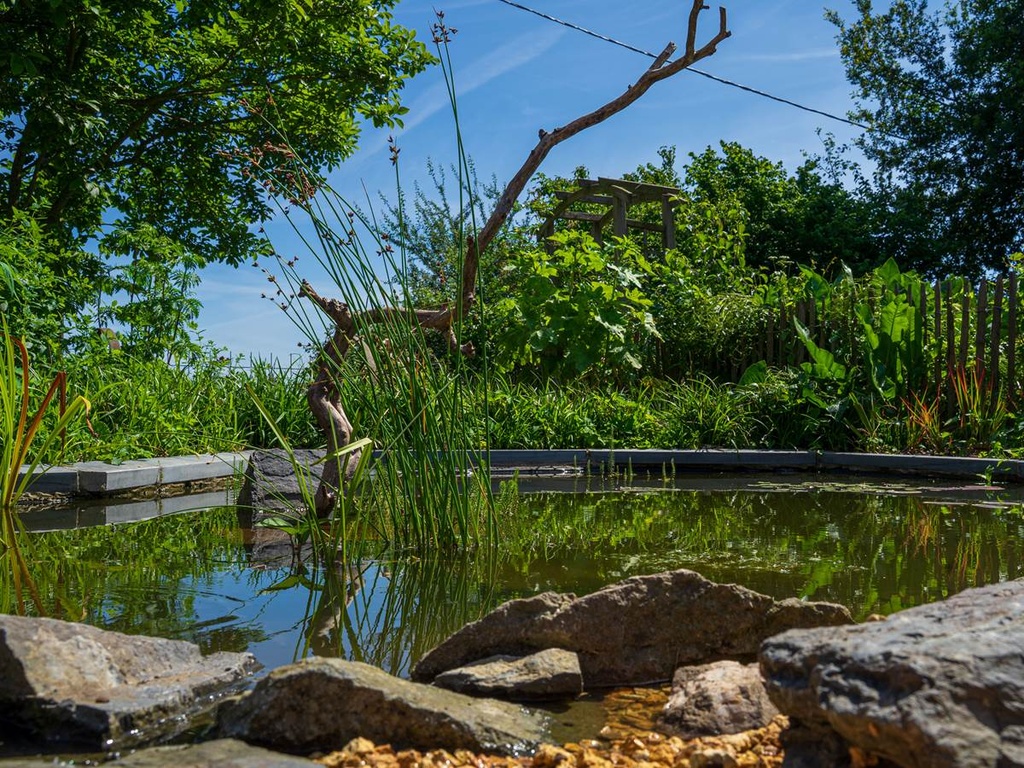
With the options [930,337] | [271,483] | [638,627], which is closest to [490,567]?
[638,627]

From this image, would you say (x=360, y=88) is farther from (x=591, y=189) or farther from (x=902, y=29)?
(x=902, y=29)

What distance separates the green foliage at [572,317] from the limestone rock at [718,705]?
6.79 metres

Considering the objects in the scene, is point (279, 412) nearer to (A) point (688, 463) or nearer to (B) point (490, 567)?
(A) point (688, 463)

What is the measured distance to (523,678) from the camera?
2.14 meters

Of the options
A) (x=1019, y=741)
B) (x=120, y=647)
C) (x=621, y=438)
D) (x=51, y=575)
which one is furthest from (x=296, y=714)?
(x=621, y=438)

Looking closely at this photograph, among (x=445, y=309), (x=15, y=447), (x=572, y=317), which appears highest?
(x=572, y=317)

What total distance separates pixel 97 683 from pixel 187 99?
12.4m

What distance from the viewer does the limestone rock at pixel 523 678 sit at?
212 centimetres

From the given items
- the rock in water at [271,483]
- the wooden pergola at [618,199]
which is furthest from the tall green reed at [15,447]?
the wooden pergola at [618,199]

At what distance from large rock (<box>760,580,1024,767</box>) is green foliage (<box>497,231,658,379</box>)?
285 inches

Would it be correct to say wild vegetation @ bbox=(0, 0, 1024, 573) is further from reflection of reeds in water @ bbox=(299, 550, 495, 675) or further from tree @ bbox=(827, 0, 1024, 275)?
tree @ bbox=(827, 0, 1024, 275)

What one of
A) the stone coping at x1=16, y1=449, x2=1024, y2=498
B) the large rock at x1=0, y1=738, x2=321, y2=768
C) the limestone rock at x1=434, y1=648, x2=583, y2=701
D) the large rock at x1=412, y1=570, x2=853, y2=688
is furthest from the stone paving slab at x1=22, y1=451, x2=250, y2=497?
the large rock at x1=0, y1=738, x2=321, y2=768

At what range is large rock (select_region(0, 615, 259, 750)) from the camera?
1905 mm

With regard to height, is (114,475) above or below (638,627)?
above
